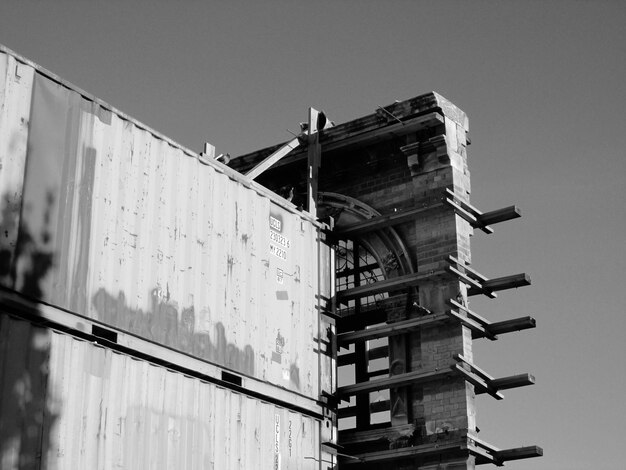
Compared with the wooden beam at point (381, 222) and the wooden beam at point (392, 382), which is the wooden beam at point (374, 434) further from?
the wooden beam at point (381, 222)

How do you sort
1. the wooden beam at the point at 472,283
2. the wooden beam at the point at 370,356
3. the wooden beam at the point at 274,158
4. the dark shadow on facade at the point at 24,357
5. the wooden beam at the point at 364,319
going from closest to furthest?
the dark shadow on facade at the point at 24,357
the wooden beam at the point at 472,283
the wooden beam at the point at 274,158
the wooden beam at the point at 370,356
the wooden beam at the point at 364,319

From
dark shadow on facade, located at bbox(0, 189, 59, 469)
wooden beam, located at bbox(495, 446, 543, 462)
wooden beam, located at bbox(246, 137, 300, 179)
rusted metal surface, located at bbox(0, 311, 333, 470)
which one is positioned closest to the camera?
dark shadow on facade, located at bbox(0, 189, 59, 469)

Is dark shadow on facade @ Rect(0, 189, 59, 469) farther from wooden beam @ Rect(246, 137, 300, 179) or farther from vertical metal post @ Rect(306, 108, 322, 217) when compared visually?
vertical metal post @ Rect(306, 108, 322, 217)

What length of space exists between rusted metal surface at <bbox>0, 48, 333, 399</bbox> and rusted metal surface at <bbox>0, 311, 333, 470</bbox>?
666 millimetres

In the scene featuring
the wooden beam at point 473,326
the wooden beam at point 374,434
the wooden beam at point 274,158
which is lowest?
the wooden beam at point 374,434

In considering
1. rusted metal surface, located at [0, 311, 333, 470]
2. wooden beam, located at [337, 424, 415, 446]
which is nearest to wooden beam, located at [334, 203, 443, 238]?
wooden beam, located at [337, 424, 415, 446]

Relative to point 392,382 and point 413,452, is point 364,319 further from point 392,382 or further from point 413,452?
point 413,452

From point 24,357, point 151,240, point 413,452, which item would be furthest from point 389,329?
point 24,357

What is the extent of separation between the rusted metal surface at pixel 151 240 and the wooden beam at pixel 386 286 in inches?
34.9

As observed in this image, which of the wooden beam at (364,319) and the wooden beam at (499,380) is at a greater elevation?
the wooden beam at (364,319)

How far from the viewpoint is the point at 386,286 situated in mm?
24016

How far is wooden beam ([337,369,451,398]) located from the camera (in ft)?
73.8

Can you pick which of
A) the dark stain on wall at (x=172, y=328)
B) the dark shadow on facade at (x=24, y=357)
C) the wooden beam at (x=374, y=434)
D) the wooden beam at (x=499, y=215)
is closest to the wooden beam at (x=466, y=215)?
the wooden beam at (x=499, y=215)

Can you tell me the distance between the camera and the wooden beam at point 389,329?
22.9 m
